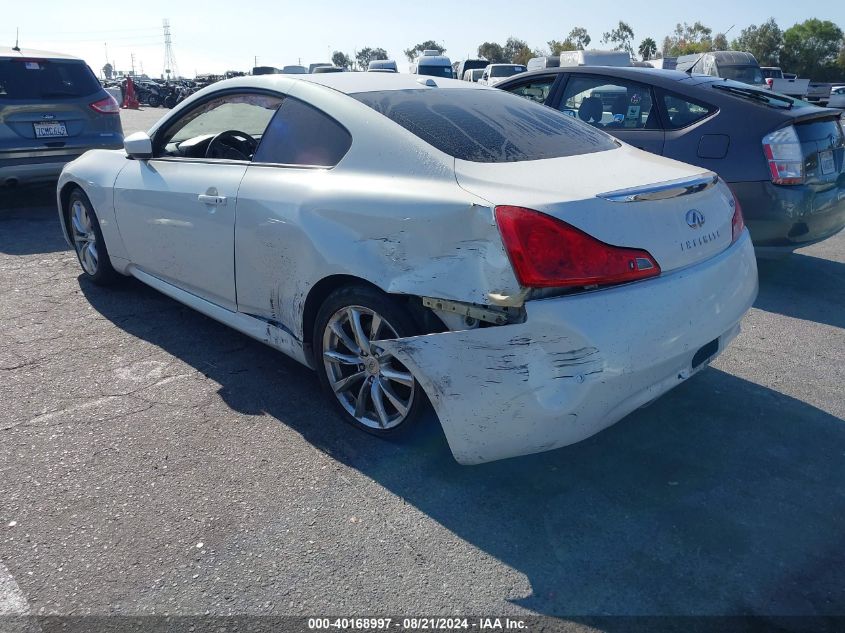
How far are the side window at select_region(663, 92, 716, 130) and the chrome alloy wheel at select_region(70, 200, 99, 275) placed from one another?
4.31m

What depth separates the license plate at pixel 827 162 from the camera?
206 inches

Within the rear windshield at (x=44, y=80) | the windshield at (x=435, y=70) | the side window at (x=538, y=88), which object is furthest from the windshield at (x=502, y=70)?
the side window at (x=538, y=88)

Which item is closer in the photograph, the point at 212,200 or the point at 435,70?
the point at 212,200

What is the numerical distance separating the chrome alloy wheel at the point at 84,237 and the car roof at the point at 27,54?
11.2 feet

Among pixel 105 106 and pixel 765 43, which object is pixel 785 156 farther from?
pixel 765 43

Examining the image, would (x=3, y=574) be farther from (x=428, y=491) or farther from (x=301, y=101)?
(x=301, y=101)

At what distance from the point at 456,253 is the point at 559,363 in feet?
1.79

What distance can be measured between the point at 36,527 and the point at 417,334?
1574mm

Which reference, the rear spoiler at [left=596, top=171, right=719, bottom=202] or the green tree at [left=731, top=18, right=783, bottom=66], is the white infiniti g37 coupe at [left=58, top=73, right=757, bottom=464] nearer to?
the rear spoiler at [left=596, top=171, right=719, bottom=202]

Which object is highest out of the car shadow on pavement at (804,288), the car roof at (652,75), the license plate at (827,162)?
the car roof at (652,75)

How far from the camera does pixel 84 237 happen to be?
17.2ft

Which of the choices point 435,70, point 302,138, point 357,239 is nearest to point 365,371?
point 357,239

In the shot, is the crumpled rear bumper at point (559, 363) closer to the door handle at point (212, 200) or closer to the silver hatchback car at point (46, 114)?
the door handle at point (212, 200)

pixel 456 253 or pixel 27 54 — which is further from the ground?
pixel 27 54
